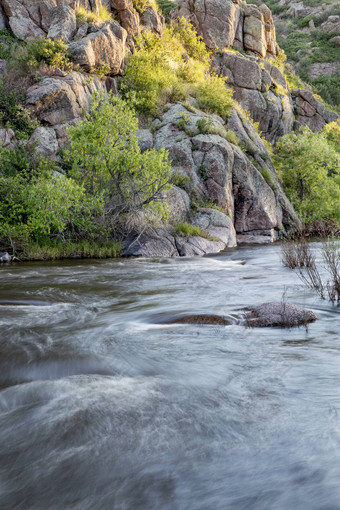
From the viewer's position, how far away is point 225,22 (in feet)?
118

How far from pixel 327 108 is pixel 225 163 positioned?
31.9 metres

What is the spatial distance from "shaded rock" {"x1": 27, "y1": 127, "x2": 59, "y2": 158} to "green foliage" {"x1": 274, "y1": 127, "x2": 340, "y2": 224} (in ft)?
49.0

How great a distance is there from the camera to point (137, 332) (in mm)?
6535

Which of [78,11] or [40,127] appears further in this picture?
[78,11]

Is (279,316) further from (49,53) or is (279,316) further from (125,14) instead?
(125,14)

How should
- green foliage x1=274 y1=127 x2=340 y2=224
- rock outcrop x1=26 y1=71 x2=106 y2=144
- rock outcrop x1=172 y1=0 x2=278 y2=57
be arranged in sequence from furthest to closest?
rock outcrop x1=172 y1=0 x2=278 y2=57, green foliage x1=274 y1=127 x2=340 y2=224, rock outcrop x1=26 y1=71 x2=106 y2=144

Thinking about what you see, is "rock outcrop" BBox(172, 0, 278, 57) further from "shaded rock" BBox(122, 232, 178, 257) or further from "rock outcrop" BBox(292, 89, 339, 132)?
"shaded rock" BBox(122, 232, 178, 257)

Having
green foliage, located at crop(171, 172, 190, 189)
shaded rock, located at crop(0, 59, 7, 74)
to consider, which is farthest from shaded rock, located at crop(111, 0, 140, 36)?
green foliage, located at crop(171, 172, 190, 189)

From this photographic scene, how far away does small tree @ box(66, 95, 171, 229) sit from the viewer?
15.6 m

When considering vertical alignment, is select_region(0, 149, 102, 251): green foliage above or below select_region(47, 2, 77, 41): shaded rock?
below

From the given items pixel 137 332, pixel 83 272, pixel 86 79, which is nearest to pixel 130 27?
pixel 86 79

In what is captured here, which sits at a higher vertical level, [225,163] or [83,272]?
[225,163]

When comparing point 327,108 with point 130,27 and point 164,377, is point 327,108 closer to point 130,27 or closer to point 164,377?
point 130,27

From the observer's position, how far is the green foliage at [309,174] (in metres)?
26.1
